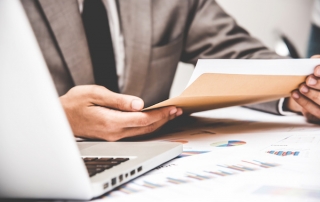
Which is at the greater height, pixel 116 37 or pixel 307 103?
pixel 116 37

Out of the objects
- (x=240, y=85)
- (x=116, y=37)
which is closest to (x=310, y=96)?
(x=240, y=85)

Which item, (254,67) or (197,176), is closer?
(197,176)

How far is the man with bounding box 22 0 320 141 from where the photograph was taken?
970 millimetres

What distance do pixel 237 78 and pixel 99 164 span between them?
0.91 ft

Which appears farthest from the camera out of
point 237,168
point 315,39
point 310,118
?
point 315,39

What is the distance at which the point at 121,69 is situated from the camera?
1.12m

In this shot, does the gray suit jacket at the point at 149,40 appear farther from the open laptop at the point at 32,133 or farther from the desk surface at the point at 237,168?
the open laptop at the point at 32,133

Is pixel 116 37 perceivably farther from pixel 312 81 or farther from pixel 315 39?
pixel 315 39

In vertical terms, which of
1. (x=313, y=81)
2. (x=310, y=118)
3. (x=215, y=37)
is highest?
(x=215, y=37)

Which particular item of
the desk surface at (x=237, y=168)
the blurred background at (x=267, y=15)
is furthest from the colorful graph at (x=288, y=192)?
the blurred background at (x=267, y=15)

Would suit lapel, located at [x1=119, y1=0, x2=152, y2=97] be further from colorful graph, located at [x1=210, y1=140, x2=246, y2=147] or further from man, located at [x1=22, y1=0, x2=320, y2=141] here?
colorful graph, located at [x1=210, y1=140, x2=246, y2=147]

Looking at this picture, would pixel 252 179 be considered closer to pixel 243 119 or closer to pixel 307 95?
pixel 307 95

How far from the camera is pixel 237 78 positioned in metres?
0.55

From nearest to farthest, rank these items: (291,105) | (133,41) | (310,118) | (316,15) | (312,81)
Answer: (312,81)
(310,118)
(291,105)
(133,41)
(316,15)
